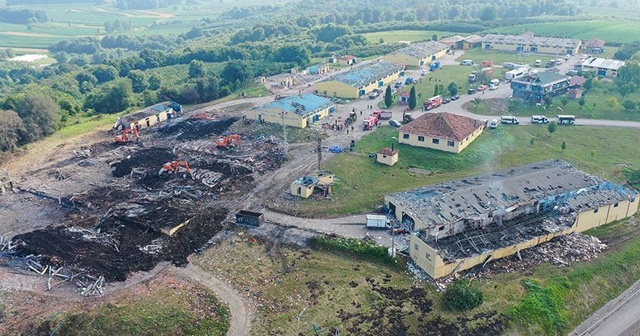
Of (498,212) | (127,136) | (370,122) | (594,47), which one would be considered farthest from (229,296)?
(594,47)

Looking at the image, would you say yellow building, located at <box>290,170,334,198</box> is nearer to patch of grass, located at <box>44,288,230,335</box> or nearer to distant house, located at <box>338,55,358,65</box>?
patch of grass, located at <box>44,288,230,335</box>

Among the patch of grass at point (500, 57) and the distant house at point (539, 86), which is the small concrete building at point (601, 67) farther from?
the distant house at point (539, 86)

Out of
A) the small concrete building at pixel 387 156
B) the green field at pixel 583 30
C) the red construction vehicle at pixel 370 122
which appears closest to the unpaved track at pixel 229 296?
the small concrete building at pixel 387 156

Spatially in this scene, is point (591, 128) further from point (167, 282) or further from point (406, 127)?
A: point (167, 282)

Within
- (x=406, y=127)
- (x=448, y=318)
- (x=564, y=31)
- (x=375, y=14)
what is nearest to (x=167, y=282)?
(x=448, y=318)

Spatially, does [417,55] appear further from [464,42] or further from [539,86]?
[539,86]
